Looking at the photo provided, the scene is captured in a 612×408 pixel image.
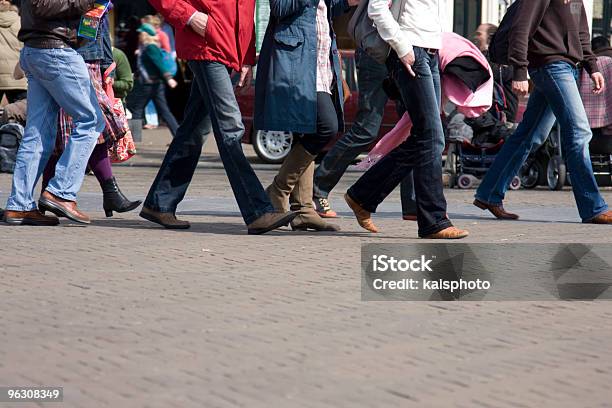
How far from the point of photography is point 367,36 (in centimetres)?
809

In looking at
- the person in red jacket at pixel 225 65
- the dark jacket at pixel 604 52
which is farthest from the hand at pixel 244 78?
the dark jacket at pixel 604 52

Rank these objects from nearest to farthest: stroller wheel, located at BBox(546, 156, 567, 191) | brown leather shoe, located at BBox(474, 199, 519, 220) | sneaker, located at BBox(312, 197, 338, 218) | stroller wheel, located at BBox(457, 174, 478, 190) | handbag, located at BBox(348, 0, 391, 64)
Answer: handbag, located at BBox(348, 0, 391, 64)
sneaker, located at BBox(312, 197, 338, 218)
brown leather shoe, located at BBox(474, 199, 519, 220)
stroller wheel, located at BBox(546, 156, 567, 191)
stroller wheel, located at BBox(457, 174, 478, 190)

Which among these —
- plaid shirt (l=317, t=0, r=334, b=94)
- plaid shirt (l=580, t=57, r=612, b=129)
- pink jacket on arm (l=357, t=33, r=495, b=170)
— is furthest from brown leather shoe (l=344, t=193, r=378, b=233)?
plaid shirt (l=580, t=57, r=612, b=129)

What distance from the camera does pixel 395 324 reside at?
18.3ft

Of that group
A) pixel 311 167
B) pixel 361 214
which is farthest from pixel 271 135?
pixel 361 214

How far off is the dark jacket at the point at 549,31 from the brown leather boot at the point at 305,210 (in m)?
1.57

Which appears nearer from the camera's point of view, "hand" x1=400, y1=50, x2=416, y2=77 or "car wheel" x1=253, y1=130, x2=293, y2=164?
"hand" x1=400, y1=50, x2=416, y2=77

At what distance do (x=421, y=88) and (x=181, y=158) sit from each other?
1.59 metres

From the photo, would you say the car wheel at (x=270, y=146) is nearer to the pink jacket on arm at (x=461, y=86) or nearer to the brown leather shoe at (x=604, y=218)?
the brown leather shoe at (x=604, y=218)

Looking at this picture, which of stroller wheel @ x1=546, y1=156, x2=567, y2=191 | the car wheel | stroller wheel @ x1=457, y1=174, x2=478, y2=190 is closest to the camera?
stroller wheel @ x1=546, y1=156, x2=567, y2=191

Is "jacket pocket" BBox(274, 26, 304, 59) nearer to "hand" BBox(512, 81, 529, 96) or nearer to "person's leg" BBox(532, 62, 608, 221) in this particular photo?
"hand" BBox(512, 81, 529, 96)

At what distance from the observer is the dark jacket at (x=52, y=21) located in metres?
8.53

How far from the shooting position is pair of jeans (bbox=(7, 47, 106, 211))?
8.69 m

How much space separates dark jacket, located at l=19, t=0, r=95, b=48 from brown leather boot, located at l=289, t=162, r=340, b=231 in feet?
5.24
